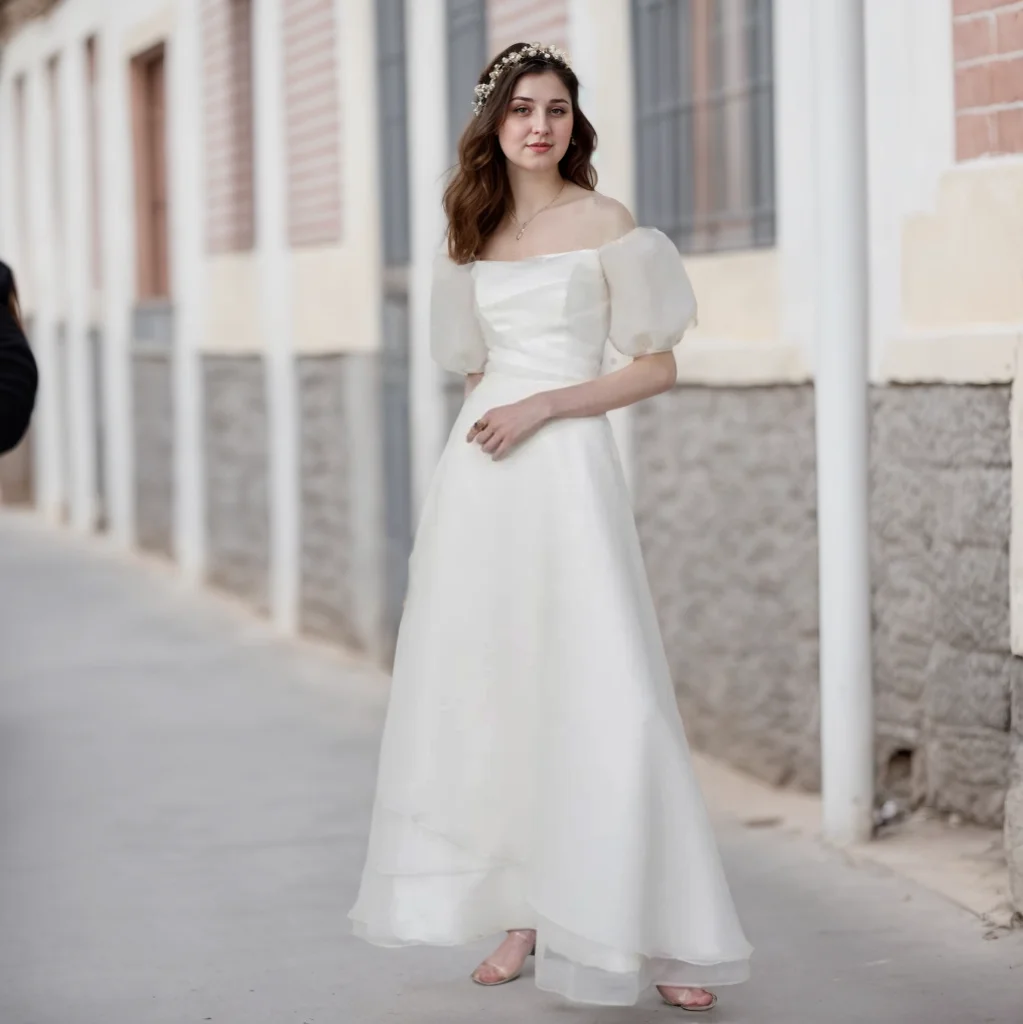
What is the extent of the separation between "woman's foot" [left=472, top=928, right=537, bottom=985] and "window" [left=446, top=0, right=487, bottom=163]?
5132 mm

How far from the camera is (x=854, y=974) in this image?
4773mm

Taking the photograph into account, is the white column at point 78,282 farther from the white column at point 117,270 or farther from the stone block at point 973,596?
the stone block at point 973,596

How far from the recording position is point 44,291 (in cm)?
1906

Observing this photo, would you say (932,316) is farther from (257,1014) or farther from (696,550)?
(257,1014)

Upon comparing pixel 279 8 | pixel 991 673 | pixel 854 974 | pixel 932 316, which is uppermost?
pixel 279 8

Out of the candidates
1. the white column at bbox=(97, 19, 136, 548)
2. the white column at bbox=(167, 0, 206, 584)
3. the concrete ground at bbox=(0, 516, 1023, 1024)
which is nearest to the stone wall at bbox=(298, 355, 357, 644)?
the concrete ground at bbox=(0, 516, 1023, 1024)

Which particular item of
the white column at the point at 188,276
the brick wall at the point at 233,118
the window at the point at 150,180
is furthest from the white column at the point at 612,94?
the window at the point at 150,180

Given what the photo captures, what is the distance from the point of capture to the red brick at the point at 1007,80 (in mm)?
5473

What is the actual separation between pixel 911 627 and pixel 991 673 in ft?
1.30

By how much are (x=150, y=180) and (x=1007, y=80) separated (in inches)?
423

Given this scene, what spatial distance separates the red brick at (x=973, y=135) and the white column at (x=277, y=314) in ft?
19.9

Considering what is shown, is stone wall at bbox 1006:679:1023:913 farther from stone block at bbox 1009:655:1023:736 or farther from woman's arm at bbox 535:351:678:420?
woman's arm at bbox 535:351:678:420

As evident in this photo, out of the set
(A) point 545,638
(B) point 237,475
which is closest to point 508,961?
(A) point 545,638

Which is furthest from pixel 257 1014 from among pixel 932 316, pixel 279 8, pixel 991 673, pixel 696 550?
pixel 279 8
